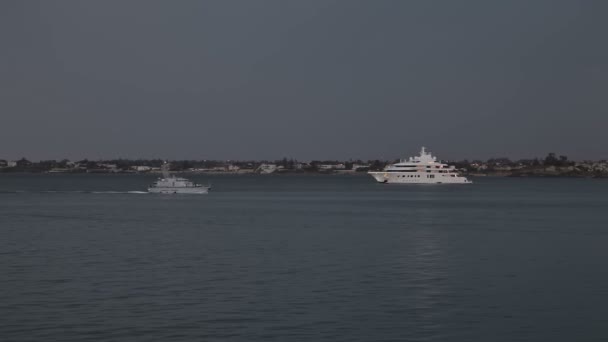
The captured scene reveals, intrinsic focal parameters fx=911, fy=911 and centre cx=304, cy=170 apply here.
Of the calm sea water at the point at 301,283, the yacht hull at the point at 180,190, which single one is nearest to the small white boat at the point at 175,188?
the yacht hull at the point at 180,190

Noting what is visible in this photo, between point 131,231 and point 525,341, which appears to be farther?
point 131,231

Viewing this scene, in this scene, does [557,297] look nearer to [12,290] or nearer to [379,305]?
[379,305]

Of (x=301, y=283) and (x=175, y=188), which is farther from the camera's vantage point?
(x=175, y=188)

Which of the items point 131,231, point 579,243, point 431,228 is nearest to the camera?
point 579,243

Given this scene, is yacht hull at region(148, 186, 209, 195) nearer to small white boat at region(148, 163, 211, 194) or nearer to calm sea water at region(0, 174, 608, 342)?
small white boat at region(148, 163, 211, 194)

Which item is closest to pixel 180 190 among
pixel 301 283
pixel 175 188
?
pixel 175 188

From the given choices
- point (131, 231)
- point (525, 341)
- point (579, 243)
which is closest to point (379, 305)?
point (525, 341)

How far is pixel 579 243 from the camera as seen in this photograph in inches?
2297

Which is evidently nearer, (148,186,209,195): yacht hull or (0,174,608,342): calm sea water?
(0,174,608,342): calm sea water

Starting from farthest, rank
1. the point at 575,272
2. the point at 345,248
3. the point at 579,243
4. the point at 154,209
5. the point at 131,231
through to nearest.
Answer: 1. the point at 154,209
2. the point at 131,231
3. the point at 579,243
4. the point at 345,248
5. the point at 575,272

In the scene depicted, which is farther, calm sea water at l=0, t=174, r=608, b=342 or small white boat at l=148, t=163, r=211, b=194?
small white boat at l=148, t=163, r=211, b=194

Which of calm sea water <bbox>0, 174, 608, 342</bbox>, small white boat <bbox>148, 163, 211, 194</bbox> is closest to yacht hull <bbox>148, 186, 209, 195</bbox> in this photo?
small white boat <bbox>148, 163, 211, 194</bbox>

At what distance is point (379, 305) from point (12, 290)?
14.2m

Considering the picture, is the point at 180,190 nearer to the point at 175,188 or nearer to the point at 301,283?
the point at 175,188
